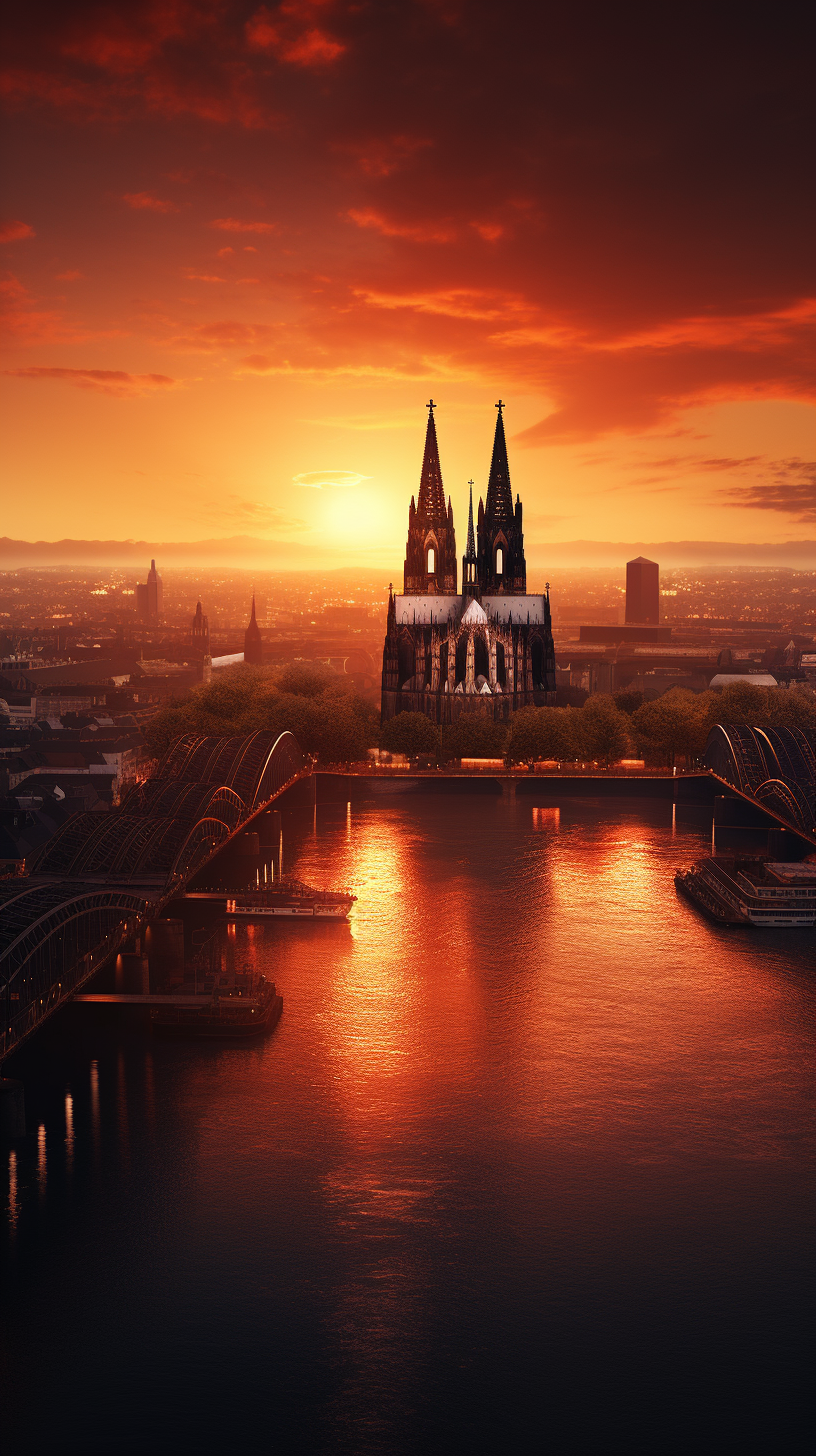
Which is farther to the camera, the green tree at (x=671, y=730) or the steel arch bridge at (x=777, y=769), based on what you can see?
the green tree at (x=671, y=730)

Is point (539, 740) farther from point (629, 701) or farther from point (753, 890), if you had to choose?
point (753, 890)

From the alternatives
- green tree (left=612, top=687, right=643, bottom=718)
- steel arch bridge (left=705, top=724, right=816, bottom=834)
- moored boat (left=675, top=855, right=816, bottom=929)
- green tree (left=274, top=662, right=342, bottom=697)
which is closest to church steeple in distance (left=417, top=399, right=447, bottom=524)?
green tree (left=274, top=662, right=342, bottom=697)

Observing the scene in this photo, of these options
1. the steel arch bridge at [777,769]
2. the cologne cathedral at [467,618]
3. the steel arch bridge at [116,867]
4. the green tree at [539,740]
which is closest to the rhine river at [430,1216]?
the steel arch bridge at [116,867]

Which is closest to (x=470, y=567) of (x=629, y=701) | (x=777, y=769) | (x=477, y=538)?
(x=477, y=538)

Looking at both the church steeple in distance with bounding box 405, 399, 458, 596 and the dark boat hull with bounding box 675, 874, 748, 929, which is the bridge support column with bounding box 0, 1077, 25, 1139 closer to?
the dark boat hull with bounding box 675, 874, 748, 929

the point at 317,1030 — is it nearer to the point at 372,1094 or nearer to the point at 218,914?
the point at 372,1094

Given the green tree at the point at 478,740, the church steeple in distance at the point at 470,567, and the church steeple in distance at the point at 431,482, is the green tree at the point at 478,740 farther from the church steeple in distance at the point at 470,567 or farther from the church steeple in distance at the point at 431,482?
the church steeple in distance at the point at 431,482
